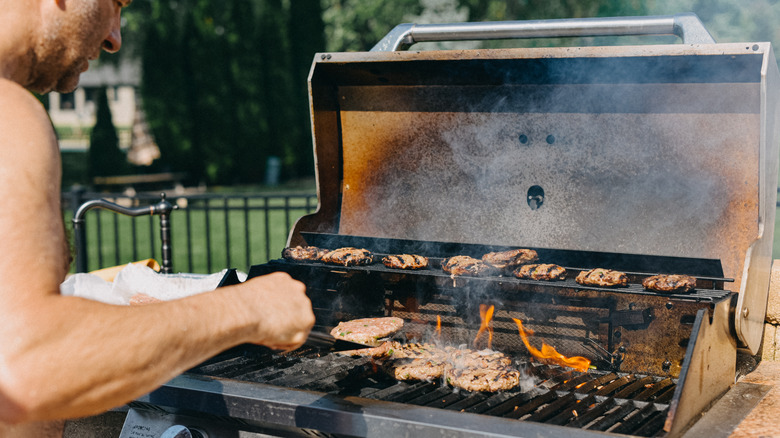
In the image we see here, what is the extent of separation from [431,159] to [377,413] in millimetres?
1725

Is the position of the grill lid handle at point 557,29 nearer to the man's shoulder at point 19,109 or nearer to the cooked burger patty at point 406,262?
the cooked burger patty at point 406,262

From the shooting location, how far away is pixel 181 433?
234 cm

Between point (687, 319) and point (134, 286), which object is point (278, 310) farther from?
point (134, 286)

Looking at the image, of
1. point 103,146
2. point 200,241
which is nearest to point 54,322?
point 200,241

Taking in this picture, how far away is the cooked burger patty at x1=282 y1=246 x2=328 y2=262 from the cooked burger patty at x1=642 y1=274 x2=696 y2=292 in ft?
4.59

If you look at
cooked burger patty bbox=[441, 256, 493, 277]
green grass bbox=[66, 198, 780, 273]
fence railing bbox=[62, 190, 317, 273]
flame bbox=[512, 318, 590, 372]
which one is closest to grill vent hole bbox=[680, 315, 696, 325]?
flame bbox=[512, 318, 590, 372]

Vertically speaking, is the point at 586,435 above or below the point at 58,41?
below

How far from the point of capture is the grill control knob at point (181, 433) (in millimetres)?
2326

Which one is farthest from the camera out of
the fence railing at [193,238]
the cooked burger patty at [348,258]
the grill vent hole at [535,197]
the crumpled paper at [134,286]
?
the fence railing at [193,238]

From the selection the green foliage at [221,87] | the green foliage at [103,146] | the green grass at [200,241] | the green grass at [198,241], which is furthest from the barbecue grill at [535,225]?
the green foliage at [103,146]

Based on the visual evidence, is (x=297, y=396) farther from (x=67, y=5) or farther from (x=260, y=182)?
(x=260, y=182)

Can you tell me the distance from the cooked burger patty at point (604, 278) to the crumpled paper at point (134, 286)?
1955mm

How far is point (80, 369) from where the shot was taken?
117cm

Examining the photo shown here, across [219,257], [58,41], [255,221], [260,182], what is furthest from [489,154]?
[260,182]
